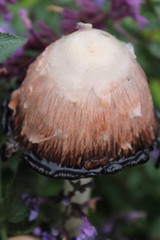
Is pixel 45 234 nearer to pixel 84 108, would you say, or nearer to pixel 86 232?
pixel 86 232

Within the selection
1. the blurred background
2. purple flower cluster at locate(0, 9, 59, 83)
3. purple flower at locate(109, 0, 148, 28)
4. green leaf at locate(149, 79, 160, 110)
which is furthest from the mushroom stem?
green leaf at locate(149, 79, 160, 110)

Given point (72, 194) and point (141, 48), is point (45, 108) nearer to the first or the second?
point (72, 194)

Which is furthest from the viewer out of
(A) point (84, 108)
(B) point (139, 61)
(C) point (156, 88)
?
(C) point (156, 88)

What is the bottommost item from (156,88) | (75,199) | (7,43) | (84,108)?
(156,88)

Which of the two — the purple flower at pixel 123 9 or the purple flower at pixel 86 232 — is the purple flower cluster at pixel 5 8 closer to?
the purple flower at pixel 123 9

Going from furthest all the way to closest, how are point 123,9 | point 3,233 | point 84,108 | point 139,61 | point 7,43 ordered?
point 139,61 < point 123,9 < point 3,233 < point 7,43 < point 84,108

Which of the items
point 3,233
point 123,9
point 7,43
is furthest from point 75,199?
point 123,9

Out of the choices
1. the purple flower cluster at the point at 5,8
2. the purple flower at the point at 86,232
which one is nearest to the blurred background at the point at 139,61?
the purple flower cluster at the point at 5,8

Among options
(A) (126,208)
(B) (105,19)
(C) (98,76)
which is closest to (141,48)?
(B) (105,19)

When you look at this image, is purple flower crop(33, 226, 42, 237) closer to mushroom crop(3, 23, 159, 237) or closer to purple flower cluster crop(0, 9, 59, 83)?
mushroom crop(3, 23, 159, 237)
